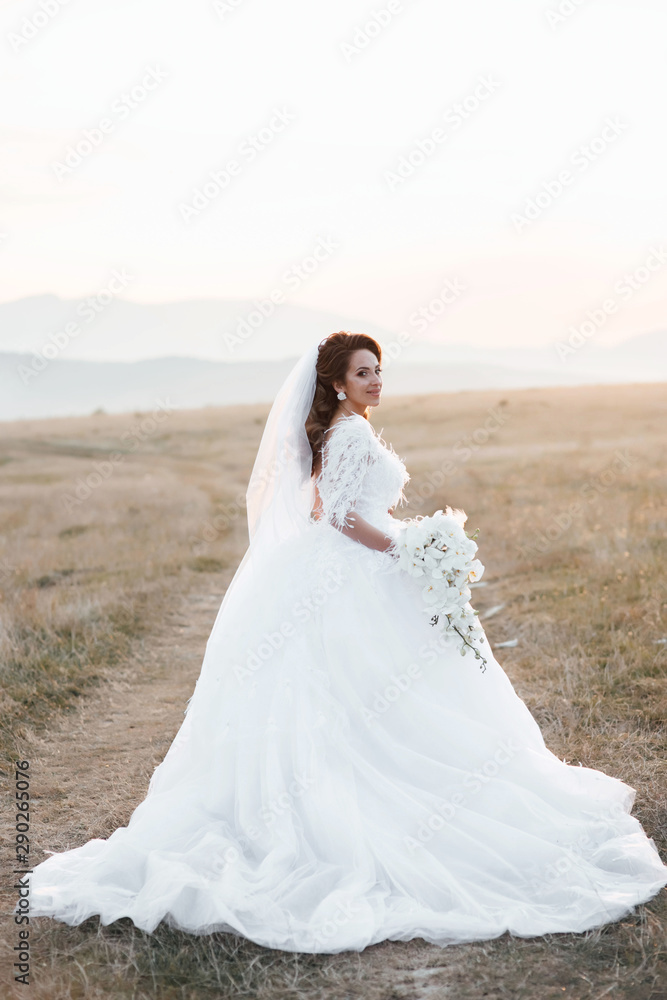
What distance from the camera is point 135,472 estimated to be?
94.1ft

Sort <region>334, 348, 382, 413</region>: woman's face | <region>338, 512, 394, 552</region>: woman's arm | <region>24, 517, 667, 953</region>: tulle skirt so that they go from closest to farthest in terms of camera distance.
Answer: <region>24, 517, 667, 953</region>: tulle skirt
<region>338, 512, 394, 552</region>: woman's arm
<region>334, 348, 382, 413</region>: woman's face

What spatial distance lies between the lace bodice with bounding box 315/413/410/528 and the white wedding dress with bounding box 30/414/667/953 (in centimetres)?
1

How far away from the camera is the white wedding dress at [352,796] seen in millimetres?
3771

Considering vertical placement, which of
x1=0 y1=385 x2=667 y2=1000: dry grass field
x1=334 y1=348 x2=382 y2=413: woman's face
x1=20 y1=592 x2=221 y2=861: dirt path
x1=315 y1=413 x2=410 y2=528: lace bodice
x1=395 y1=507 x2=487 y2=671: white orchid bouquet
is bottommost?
x1=20 y1=592 x2=221 y2=861: dirt path

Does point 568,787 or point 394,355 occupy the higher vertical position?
point 394,355

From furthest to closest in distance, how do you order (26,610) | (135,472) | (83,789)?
(135,472)
(26,610)
(83,789)

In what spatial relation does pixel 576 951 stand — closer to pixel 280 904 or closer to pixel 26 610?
pixel 280 904

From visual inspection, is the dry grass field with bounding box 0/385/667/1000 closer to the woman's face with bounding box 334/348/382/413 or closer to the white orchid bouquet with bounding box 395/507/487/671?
the white orchid bouquet with bounding box 395/507/487/671

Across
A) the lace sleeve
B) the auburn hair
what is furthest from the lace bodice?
the auburn hair

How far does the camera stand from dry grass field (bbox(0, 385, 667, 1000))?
3492 millimetres

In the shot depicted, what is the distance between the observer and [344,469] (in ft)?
15.8

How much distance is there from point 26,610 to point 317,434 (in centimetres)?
552

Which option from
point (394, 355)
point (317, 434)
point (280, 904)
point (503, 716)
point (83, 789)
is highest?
point (394, 355)

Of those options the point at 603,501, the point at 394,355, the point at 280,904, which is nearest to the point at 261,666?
the point at 280,904
